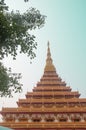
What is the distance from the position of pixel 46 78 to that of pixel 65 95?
309 inches

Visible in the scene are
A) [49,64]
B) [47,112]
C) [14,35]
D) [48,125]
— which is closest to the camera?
[14,35]

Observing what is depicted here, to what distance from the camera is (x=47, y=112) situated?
1622 inches

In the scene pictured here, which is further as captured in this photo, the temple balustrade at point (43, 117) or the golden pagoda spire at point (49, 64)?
the golden pagoda spire at point (49, 64)

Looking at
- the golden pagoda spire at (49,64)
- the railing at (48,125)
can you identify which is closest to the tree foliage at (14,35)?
the railing at (48,125)

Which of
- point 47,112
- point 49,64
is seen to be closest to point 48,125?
point 47,112

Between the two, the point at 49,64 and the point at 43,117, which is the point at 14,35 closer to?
the point at 43,117

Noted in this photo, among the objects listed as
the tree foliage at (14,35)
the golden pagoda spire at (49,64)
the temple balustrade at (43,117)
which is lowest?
the tree foliage at (14,35)

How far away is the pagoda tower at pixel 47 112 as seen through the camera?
122ft

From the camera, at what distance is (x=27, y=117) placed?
41281 millimetres

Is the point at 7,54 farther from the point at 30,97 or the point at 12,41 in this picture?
the point at 30,97

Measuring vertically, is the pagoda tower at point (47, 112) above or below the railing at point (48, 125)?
above

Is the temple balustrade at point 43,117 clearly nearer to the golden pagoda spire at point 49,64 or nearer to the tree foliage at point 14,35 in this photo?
the golden pagoda spire at point 49,64

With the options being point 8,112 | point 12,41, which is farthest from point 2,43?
point 8,112

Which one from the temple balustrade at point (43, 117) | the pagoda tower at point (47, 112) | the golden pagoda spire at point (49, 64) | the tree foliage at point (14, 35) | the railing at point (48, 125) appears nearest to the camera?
the tree foliage at point (14, 35)
